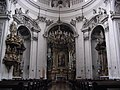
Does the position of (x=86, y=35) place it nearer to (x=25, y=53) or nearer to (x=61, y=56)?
(x=61, y=56)

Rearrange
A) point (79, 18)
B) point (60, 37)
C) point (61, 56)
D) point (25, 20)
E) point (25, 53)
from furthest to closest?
point (61, 56) < point (79, 18) < point (60, 37) < point (25, 53) < point (25, 20)

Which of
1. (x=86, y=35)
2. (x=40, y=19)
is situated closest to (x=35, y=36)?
(x=40, y=19)

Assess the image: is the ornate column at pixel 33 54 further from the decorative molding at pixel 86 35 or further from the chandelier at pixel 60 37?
the decorative molding at pixel 86 35

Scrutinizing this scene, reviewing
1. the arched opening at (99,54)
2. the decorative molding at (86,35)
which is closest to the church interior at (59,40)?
the arched opening at (99,54)

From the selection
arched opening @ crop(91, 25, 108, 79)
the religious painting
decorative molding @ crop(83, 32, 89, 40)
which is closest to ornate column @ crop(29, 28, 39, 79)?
the religious painting

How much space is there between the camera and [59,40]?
45.9 feet

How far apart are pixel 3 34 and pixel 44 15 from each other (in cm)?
705

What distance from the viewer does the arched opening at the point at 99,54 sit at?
439 inches

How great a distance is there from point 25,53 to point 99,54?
7.03m

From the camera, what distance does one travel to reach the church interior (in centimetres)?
902

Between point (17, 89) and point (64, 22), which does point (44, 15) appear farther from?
point (17, 89)

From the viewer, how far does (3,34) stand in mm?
8703

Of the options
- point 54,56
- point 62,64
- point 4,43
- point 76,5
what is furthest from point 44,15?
point 4,43

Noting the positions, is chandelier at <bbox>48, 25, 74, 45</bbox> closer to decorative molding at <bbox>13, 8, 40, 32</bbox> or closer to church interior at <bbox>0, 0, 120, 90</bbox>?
church interior at <bbox>0, 0, 120, 90</bbox>
